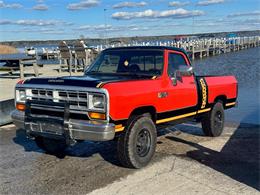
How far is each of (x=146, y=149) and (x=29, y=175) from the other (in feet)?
5.99

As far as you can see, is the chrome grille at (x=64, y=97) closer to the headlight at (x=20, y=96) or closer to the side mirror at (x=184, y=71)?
the headlight at (x=20, y=96)

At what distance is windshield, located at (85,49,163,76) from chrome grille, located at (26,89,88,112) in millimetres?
1414

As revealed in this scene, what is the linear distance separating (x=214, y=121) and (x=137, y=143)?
110 inches

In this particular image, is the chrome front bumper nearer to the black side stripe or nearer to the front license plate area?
the front license plate area

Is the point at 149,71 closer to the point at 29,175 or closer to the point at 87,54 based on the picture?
the point at 29,175

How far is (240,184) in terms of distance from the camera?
5.41m

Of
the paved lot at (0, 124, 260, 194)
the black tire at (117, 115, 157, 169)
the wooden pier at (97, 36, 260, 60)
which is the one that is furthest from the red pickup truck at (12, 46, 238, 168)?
the wooden pier at (97, 36, 260, 60)

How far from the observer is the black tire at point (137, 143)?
19.5ft

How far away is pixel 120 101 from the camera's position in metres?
5.65

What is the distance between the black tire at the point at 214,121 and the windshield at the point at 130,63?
200 cm

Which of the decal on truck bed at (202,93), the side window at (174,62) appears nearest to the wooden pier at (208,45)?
the decal on truck bed at (202,93)

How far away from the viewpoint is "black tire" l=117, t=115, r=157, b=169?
19.5 feet

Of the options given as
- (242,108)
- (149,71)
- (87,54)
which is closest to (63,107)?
(149,71)

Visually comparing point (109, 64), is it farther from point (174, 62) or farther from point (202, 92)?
point (202, 92)
